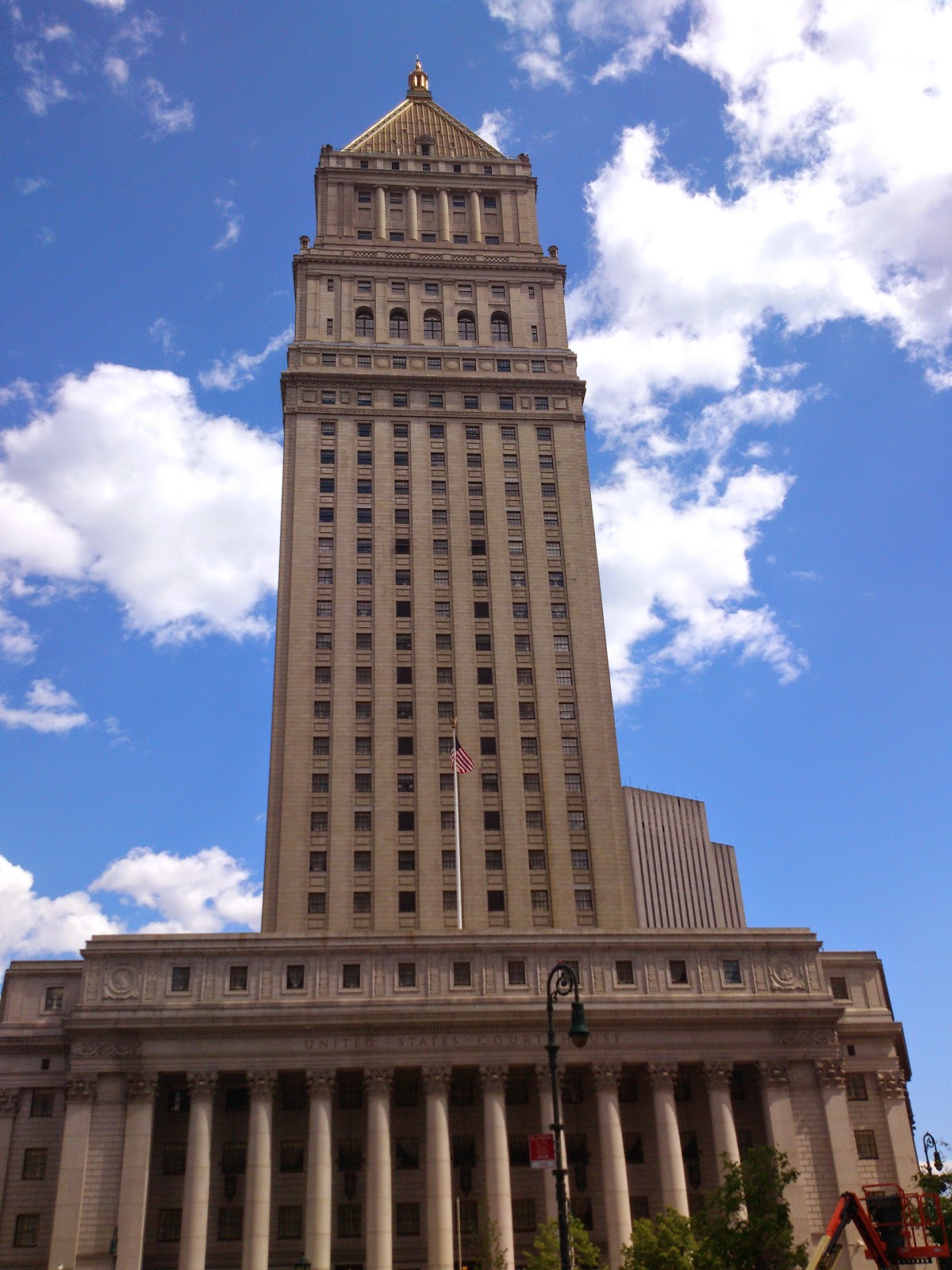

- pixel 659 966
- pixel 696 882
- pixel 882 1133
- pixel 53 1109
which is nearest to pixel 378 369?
pixel 659 966

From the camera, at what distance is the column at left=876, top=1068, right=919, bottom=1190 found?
68.7 metres

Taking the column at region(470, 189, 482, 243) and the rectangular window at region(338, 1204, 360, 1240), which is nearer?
the rectangular window at region(338, 1204, 360, 1240)

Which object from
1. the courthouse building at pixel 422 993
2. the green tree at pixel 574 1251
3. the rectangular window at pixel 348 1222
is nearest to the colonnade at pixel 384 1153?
the courthouse building at pixel 422 993

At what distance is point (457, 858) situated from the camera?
77.0 m

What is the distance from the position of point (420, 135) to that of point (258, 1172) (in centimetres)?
9843

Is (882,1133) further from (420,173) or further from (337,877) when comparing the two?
(420,173)

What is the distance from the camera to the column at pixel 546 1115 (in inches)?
2554

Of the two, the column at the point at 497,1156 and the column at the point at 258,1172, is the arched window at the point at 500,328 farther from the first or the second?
the column at the point at 258,1172

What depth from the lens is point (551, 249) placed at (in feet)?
374

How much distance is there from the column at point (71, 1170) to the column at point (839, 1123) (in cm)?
4109

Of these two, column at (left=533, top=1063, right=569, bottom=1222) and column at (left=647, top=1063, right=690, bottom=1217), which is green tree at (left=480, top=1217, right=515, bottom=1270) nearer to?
column at (left=533, top=1063, right=569, bottom=1222)

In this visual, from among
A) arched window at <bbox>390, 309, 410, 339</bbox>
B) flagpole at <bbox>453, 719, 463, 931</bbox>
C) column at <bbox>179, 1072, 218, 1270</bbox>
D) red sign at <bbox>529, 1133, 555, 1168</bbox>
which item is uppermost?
arched window at <bbox>390, 309, 410, 339</bbox>

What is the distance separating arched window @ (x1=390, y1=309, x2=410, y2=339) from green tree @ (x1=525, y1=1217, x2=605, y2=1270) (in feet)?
245

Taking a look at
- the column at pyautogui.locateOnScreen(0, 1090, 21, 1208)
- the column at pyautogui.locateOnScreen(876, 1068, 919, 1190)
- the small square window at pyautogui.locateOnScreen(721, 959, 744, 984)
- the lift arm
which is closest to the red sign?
the lift arm
